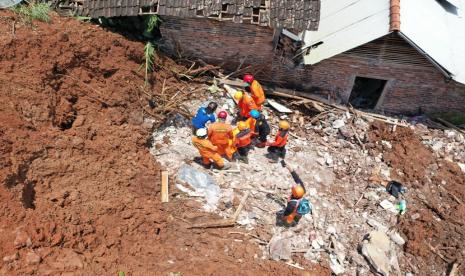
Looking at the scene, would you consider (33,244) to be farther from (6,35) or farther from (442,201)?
(442,201)

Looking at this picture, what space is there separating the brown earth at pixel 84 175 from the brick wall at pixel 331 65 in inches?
65.5

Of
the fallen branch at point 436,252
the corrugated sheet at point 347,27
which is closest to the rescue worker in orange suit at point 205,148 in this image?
the corrugated sheet at point 347,27

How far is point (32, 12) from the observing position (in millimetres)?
8641

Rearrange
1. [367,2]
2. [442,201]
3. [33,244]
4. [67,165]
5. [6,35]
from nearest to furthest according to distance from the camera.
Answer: [33,244] → [67,165] → [6,35] → [442,201] → [367,2]

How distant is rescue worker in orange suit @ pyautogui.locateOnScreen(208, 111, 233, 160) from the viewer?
825cm

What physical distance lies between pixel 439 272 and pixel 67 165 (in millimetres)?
7715

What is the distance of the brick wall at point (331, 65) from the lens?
9.73 meters

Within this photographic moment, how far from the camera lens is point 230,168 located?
903cm

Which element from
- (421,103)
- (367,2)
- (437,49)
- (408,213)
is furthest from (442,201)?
(367,2)

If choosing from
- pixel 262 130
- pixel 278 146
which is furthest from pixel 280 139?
pixel 262 130

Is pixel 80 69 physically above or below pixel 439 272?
above

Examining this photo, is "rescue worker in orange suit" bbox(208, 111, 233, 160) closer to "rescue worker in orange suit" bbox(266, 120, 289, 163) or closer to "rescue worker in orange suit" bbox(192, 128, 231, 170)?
"rescue worker in orange suit" bbox(192, 128, 231, 170)

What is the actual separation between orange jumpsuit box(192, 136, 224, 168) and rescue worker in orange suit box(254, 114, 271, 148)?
1287mm

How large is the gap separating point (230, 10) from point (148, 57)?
218cm
